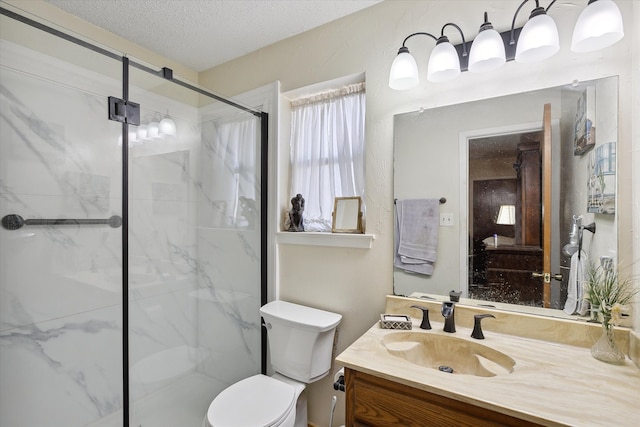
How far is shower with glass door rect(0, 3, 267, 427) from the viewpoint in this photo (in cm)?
125

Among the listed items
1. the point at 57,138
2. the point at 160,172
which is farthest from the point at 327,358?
the point at 57,138

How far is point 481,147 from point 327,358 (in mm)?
1290

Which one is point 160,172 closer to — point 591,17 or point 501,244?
point 501,244

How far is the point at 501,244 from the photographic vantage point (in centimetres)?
127

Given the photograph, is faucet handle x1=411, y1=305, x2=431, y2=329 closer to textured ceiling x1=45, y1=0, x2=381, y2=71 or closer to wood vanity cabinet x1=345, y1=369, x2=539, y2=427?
wood vanity cabinet x1=345, y1=369, x2=539, y2=427

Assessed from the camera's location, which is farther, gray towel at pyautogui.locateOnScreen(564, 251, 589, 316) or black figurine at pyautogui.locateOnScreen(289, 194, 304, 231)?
black figurine at pyautogui.locateOnScreen(289, 194, 304, 231)

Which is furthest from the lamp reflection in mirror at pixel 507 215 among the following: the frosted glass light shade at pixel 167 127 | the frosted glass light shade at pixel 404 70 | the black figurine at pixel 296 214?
the frosted glass light shade at pixel 167 127

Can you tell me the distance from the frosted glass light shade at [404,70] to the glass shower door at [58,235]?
4.19ft

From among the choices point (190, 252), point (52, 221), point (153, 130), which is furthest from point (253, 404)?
point (153, 130)

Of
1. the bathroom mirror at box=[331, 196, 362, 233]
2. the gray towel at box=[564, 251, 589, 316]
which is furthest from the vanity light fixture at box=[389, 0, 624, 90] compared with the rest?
the gray towel at box=[564, 251, 589, 316]

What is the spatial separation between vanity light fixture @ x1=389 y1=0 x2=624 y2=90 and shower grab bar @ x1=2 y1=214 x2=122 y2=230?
4.91ft

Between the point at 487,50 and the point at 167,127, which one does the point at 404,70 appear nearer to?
the point at 487,50

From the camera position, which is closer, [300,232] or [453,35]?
[453,35]

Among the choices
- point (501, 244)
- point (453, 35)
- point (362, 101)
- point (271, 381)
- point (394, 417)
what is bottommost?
point (271, 381)
